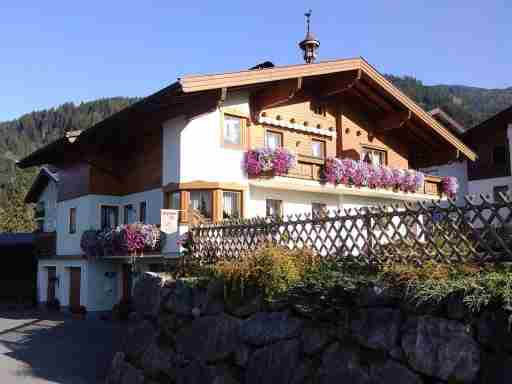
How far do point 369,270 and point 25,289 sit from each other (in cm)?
2626

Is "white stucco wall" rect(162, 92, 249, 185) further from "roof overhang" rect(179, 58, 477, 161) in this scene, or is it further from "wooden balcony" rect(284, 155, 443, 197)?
"wooden balcony" rect(284, 155, 443, 197)

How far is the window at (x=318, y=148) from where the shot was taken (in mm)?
19719

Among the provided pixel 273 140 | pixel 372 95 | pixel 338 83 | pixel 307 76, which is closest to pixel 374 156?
pixel 372 95

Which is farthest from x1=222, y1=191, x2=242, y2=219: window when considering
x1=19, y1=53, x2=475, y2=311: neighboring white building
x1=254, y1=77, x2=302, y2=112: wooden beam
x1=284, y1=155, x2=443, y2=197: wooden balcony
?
x1=254, y1=77, x2=302, y2=112: wooden beam

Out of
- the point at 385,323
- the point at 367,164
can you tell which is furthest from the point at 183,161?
the point at 385,323

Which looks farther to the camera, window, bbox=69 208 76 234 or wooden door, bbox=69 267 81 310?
window, bbox=69 208 76 234

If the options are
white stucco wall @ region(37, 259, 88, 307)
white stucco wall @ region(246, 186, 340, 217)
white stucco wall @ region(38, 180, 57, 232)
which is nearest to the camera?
white stucco wall @ region(246, 186, 340, 217)

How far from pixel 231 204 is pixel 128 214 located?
15.2 ft

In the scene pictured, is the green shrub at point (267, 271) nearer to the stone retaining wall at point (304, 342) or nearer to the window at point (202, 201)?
the stone retaining wall at point (304, 342)

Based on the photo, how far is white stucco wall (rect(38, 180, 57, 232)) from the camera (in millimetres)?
25359

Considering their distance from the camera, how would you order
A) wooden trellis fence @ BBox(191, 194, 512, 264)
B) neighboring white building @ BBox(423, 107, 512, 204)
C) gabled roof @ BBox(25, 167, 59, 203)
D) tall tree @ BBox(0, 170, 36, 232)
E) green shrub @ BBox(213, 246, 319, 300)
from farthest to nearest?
tall tree @ BBox(0, 170, 36, 232)
neighboring white building @ BBox(423, 107, 512, 204)
gabled roof @ BBox(25, 167, 59, 203)
green shrub @ BBox(213, 246, 319, 300)
wooden trellis fence @ BBox(191, 194, 512, 264)

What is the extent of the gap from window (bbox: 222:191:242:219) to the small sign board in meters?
1.72

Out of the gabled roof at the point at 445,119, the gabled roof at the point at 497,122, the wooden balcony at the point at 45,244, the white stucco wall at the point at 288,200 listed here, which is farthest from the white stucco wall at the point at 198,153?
the gabled roof at the point at 445,119

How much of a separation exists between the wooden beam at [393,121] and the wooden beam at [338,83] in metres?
2.60
